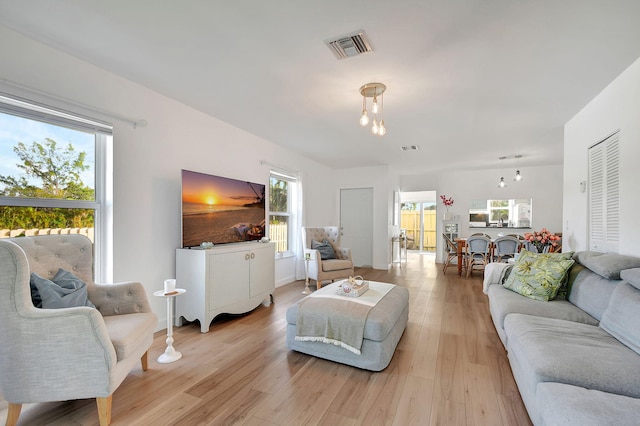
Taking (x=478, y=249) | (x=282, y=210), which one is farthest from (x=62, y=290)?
(x=478, y=249)

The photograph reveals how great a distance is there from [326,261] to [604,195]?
332cm

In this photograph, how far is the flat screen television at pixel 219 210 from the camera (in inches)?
120

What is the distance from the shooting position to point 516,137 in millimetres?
4273

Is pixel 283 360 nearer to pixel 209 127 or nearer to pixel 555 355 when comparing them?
pixel 555 355

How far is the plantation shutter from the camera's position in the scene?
2.52 m

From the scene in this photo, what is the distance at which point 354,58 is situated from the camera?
2189 millimetres

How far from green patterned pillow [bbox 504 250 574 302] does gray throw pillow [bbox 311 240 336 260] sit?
2563mm

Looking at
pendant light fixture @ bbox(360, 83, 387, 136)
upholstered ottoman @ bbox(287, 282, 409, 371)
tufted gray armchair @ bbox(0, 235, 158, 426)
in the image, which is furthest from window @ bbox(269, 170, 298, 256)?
tufted gray armchair @ bbox(0, 235, 158, 426)

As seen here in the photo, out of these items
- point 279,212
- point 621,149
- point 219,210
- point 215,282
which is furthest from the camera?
point 279,212

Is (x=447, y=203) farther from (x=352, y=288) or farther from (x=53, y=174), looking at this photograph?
(x=53, y=174)

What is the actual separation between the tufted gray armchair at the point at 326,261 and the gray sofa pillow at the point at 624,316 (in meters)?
3.09

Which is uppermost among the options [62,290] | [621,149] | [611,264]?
[621,149]

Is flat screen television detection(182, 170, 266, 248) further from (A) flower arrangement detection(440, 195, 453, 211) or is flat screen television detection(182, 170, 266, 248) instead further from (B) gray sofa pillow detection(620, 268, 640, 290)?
(A) flower arrangement detection(440, 195, 453, 211)

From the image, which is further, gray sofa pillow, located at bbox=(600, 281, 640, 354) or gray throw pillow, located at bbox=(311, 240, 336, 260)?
gray throw pillow, located at bbox=(311, 240, 336, 260)
